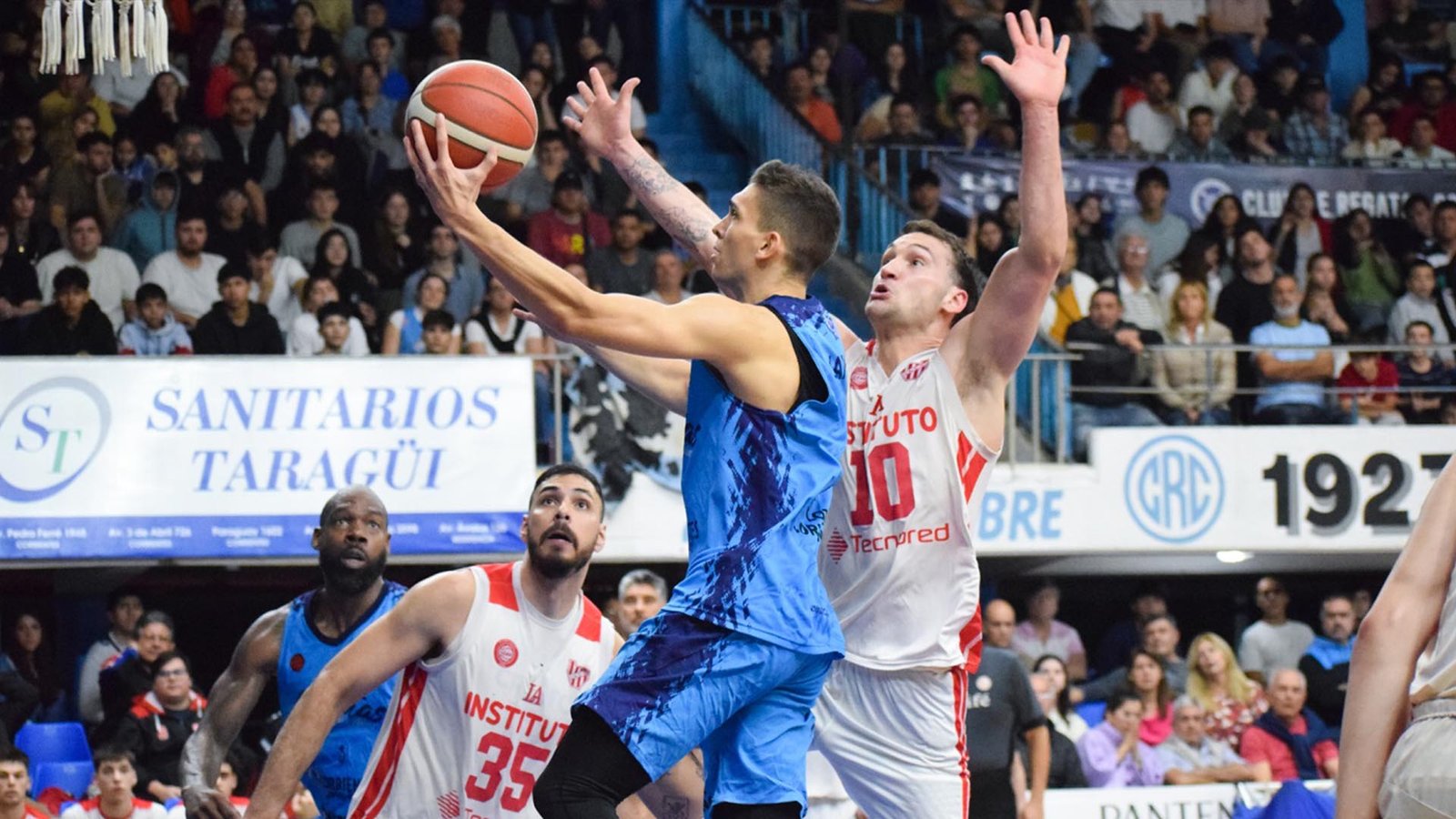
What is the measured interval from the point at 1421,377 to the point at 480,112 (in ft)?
38.4

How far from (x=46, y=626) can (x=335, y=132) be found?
416 cm

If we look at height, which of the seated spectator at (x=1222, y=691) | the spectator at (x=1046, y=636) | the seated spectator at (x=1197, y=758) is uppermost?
the spectator at (x=1046, y=636)

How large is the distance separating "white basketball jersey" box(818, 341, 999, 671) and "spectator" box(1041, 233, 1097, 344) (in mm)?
8593

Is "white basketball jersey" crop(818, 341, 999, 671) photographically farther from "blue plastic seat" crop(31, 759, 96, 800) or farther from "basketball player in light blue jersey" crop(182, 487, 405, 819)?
"blue plastic seat" crop(31, 759, 96, 800)

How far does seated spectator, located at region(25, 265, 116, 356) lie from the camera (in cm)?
1265

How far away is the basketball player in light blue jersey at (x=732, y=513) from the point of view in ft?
14.4

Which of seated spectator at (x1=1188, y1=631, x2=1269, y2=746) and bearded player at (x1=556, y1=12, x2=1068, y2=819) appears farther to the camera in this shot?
seated spectator at (x1=1188, y1=631, x2=1269, y2=746)

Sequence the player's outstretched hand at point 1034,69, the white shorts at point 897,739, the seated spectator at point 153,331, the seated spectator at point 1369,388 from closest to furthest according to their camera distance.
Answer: the player's outstretched hand at point 1034,69 → the white shorts at point 897,739 → the seated spectator at point 153,331 → the seated spectator at point 1369,388

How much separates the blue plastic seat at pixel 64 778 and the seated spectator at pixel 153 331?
2838 mm

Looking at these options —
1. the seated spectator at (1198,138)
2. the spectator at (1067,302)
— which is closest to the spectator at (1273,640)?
the spectator at (1067,302)

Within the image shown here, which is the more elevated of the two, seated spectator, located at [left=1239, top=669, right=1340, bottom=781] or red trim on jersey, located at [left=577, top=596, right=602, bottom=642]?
red trim on jersey, located at [left=577, top=596, right=602, bottom=642]

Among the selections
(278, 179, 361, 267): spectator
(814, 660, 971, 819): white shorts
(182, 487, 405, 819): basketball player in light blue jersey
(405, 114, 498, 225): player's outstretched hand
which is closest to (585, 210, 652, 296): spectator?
(278, 179, 361, 267): spectator

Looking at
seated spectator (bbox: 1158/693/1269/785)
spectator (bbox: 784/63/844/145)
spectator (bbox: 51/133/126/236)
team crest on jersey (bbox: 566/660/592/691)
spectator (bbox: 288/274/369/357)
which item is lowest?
seated spectator (bbox: 1158/693/1269/785)

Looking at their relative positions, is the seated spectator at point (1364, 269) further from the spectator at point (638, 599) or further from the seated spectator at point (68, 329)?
the seated spectator at point (68, 329)
